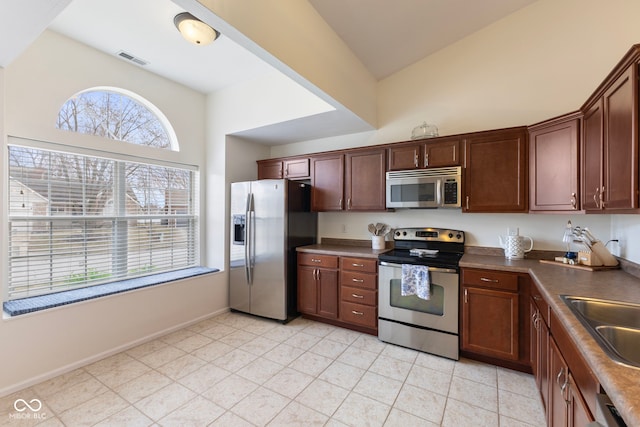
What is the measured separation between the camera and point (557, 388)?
1355 mm

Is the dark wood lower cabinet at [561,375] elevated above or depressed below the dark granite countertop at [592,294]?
below

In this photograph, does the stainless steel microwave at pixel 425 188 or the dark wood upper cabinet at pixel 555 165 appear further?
the stainless steel microwave at pixel 425 188


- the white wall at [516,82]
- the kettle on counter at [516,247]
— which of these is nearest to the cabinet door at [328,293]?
the white wall at [516,82]

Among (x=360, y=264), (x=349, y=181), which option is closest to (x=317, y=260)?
(x=360, y=264)

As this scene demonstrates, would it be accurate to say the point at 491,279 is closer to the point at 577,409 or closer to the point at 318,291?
the point at 577,409

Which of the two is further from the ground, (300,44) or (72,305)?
(300,44)

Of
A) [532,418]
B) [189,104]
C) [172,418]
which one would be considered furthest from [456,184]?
[189,104]

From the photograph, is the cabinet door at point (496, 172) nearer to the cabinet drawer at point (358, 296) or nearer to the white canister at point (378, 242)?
the white canister at point (378, 242)

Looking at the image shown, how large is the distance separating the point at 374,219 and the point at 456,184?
1.13 meters

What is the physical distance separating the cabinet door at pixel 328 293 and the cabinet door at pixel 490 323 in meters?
1.35

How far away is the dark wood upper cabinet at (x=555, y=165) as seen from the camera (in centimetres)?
212

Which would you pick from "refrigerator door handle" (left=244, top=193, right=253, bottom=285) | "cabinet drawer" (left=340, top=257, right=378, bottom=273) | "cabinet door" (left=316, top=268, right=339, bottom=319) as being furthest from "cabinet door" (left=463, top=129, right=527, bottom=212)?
"refrigerator door handle" (left=244, top=193, right=253, bottom=285)

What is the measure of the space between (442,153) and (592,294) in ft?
5.74

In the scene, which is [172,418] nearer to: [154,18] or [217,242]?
[217,242]
